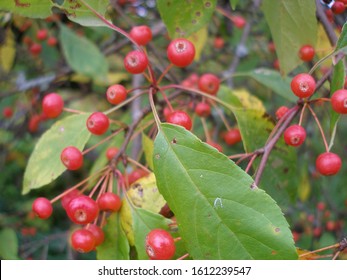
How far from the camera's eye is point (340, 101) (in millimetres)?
1495

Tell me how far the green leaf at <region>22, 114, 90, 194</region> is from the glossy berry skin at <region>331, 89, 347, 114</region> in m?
0.96

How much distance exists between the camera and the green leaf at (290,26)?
1.86 metres

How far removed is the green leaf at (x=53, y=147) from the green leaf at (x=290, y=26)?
897mm

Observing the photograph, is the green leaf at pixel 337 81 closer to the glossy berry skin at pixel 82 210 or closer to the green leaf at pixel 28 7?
the glossy berry skin at pixel 82 210

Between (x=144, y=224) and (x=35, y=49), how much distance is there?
107 inches

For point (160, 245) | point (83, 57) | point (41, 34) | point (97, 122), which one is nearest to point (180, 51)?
point (97, 122)

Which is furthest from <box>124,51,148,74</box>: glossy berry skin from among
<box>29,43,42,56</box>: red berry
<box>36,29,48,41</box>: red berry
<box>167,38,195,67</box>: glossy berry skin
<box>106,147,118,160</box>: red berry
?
<box>29,43,42,56</box>: red berry

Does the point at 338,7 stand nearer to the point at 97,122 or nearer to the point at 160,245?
the point at 97,122

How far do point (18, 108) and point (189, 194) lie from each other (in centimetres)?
356

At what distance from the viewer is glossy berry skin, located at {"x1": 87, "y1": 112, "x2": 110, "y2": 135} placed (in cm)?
178

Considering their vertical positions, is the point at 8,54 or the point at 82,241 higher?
the point at 82,241

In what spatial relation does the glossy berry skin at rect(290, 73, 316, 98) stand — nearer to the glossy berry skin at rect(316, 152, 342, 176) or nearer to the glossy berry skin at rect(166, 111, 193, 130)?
the glossy berry skin at rect(316, 152, 342, 176)
